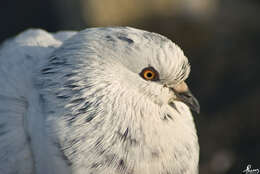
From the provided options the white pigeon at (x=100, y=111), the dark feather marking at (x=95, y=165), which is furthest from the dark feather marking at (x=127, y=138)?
the dark feather marking at (x=95, y=165)

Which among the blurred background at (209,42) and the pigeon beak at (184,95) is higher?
the pigeon beak at (184,95)

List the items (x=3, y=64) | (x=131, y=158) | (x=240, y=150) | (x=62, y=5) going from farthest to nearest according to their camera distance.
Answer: (x=62, y=5) → (x=240, y=150) → (x=3, y=64) → (x=131, y=158)

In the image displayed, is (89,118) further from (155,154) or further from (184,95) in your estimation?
(184,95)

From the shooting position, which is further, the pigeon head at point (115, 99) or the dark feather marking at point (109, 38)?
the dark feather marking at point (109, 38)

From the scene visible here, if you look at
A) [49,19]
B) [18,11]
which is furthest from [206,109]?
[18,11]

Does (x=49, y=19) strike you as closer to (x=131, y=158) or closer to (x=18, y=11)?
(x=18, y=11)

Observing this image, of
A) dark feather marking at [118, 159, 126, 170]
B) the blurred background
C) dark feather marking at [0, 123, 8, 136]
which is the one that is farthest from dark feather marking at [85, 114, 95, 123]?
the blurred background

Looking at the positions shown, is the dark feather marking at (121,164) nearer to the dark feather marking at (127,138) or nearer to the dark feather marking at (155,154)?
the dark feather marking at (127,138)

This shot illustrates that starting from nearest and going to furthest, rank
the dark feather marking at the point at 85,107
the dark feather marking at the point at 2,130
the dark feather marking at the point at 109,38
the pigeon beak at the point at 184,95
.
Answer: the dark feather marking at the point at 85,107 → the dark feather marking at the point at 109,38 → the dark feather marking at the point at 2,130 → the pigeon beak at the point at 184,95
